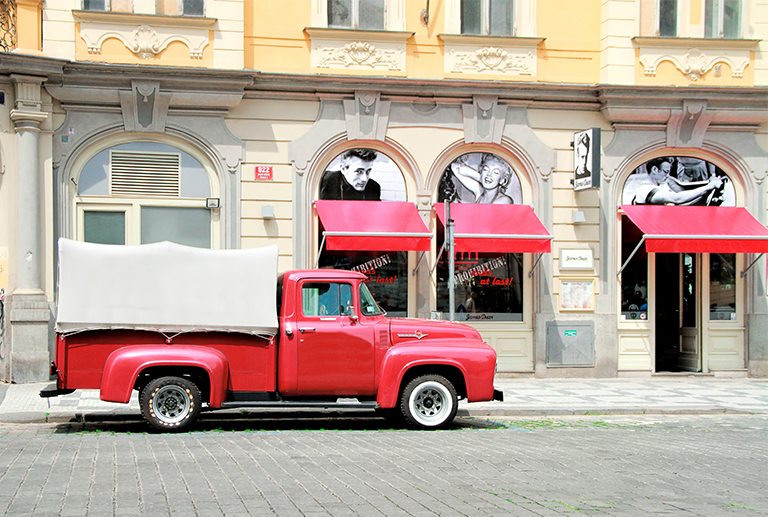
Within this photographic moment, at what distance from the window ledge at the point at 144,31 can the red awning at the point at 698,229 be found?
8.80m

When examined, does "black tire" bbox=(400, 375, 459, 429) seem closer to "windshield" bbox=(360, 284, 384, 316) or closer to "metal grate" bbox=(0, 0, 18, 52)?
"windshield" bbox=(360, 284, 384, 316)

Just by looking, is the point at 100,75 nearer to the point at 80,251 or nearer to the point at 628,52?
the point at 80,251

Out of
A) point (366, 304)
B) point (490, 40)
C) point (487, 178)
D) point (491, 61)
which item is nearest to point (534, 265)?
point (487, 178)

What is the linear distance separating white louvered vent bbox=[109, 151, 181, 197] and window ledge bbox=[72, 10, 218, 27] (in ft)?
7.64

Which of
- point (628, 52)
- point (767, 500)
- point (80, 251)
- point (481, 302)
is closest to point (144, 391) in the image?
point (80, 251)

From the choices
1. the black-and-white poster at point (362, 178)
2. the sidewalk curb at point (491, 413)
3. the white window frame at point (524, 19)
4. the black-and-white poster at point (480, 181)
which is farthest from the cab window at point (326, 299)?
the white window frame at point (524, 19)

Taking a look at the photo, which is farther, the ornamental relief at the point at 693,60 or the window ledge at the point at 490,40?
the ornamental relief at the point at 693,60

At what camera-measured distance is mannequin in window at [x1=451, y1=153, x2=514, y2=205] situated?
1608 centimetres

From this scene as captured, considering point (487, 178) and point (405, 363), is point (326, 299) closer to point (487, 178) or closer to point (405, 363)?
point (405, 363)

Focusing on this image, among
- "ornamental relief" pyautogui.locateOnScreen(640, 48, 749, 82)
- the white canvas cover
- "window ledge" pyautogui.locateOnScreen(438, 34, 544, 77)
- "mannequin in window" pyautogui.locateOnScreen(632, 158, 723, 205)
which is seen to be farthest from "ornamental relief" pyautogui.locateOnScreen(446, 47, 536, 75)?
the white canvas cover

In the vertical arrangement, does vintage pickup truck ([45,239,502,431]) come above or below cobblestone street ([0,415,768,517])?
above

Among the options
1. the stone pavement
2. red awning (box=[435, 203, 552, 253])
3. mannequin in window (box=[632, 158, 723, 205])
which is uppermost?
mannequin in window (box=[632, 158, 723, 205])

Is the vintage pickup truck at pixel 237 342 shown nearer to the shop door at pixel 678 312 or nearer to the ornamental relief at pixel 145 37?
the ornamental relief at pixel 145 37

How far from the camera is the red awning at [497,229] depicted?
15.0 m
